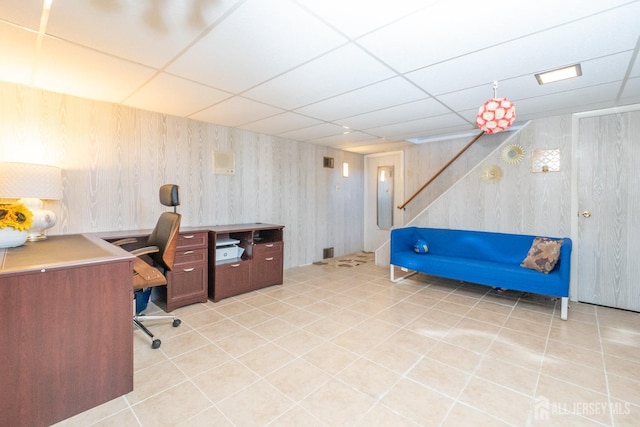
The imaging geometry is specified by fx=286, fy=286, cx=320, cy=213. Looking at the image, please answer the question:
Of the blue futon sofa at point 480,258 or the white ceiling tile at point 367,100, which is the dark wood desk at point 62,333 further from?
the blue futon sofa at point 480,258

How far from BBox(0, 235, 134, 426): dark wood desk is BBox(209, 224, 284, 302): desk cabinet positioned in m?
1.65

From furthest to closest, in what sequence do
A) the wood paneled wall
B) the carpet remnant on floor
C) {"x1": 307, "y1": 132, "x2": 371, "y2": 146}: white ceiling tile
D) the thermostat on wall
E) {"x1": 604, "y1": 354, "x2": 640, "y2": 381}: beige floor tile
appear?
the carpet remnant on floor < {"x1": 307, "y1": 132, "x2": 371, "y2": 146}: white ceiling tile < the thermostat on wall < the wood paneled wall < {"x1": 604, "y1": 354, "x2": 640, "y2": 381}: beige floor tile

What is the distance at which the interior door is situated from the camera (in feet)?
10.7

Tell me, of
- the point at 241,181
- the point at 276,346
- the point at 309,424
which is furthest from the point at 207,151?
the point at 309,424

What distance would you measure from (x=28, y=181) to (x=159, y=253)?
1.20 meters

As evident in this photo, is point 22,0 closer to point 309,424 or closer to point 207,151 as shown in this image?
point 207,151

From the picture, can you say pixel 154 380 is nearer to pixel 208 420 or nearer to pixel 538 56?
pixel 208 420

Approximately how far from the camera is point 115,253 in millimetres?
1940

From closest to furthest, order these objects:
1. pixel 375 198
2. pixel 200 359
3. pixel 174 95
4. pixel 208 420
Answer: pixel 208 420 < pixel 200 359 < pixel 174 95 < pixel 375 198

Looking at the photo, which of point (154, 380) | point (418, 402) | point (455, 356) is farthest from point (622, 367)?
point (154, 380)

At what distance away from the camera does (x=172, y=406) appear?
1.74 metres

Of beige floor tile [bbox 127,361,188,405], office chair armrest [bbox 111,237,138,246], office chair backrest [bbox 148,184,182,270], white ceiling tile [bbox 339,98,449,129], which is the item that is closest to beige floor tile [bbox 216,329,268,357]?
beige floor tile [bbox 127,361,188,405]

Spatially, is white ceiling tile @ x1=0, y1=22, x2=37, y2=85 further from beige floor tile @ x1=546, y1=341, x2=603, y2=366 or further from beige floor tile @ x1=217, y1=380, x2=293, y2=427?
beige floor tile @ x1=546, y1=341, x2=603, y2=366

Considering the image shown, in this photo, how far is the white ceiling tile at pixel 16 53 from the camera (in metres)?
1.88
